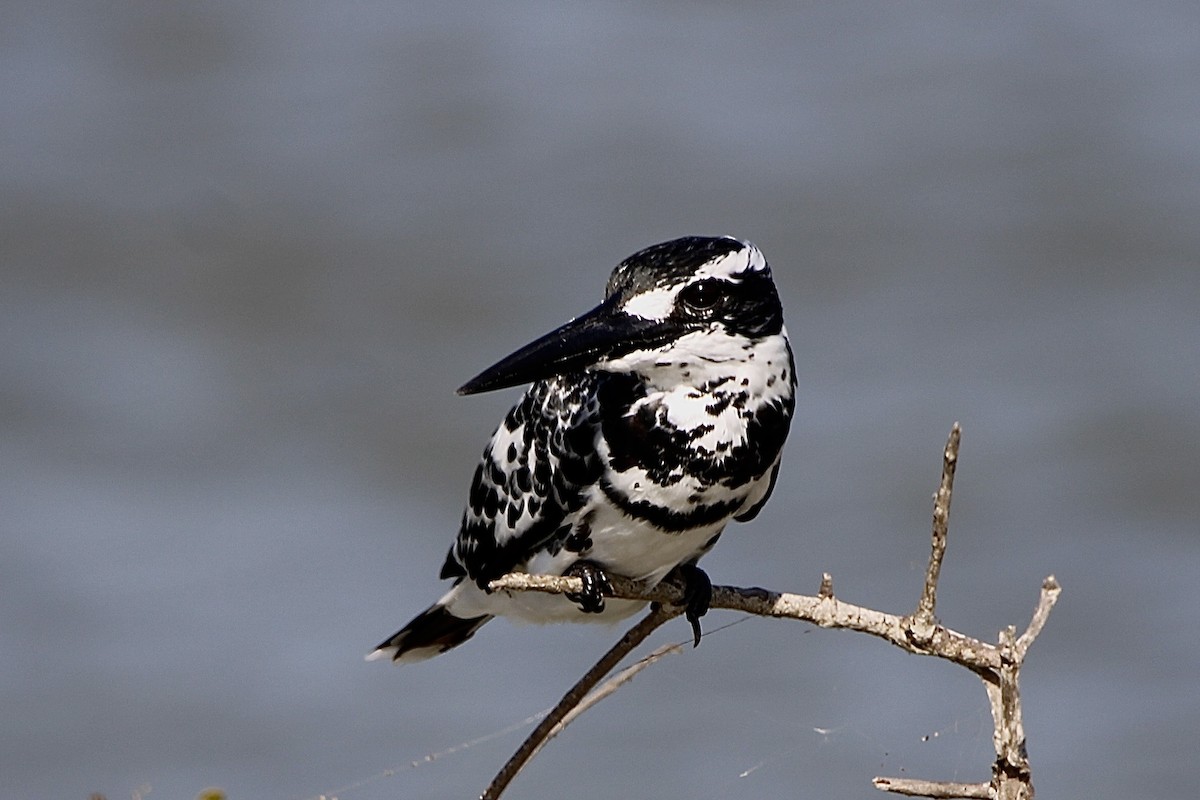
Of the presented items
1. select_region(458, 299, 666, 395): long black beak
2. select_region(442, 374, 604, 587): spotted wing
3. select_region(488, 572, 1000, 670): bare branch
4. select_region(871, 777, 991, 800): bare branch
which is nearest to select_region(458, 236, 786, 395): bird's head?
select_region(458, 299, 666, 395): long black beak

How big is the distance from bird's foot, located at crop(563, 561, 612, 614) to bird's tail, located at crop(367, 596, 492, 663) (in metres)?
0.68

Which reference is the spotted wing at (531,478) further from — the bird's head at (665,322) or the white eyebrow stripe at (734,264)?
the white eyebrow stripe at (734,264)

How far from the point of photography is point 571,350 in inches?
116

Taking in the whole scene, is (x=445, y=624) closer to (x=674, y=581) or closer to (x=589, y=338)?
(x=674, y=581)

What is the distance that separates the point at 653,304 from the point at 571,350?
168 millimetres

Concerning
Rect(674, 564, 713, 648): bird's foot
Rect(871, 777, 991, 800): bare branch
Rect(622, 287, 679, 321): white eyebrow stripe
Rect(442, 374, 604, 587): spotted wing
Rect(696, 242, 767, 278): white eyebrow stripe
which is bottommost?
Rect(871, 777, 991, 800): bare branch

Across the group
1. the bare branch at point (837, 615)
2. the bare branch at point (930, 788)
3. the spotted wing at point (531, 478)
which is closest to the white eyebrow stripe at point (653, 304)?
the spotted wing at point (531, 478)

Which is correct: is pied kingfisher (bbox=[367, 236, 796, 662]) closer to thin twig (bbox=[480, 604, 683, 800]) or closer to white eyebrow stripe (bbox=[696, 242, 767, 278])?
white eyebrow stripe (bbox=[696, 242, 767, 278])

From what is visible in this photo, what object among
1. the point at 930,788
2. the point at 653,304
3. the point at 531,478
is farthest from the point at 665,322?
the point at 930,788

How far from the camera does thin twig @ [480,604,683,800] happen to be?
2.39 meters

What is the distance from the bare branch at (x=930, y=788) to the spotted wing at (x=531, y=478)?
3.85 feet

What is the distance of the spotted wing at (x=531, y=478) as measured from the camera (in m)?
3.23

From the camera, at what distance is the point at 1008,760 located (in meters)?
2.16

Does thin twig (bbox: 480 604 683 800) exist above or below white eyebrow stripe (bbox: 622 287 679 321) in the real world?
below
